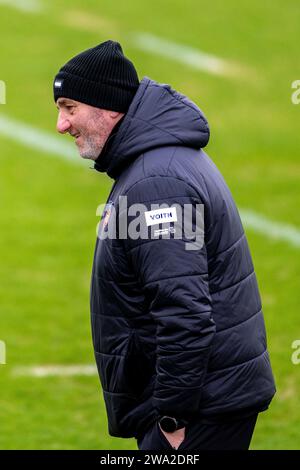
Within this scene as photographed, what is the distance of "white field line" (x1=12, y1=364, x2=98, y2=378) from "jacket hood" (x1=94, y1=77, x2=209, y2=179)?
3489 mm

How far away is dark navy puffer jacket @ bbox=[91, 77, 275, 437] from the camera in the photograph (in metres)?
4.20

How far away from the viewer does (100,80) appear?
14.5 feet

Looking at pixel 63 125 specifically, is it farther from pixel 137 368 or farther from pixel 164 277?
pixel 137 368

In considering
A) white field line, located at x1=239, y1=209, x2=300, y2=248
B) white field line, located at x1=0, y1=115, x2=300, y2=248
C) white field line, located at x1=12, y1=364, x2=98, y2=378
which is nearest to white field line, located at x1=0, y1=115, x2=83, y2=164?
white field line, located at x1=0, y1=115, x2=300, y2=248

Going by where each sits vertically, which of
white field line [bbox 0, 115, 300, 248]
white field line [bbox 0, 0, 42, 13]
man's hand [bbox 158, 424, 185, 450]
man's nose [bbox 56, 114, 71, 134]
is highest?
white field line [bbox 0, 0, 42, 13]

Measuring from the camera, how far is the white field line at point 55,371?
779cm

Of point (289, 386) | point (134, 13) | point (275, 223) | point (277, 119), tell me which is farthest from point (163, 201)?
point (134, 13)

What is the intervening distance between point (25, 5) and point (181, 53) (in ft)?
6.95

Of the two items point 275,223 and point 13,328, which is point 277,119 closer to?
point 275,223

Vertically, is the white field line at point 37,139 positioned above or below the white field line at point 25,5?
below

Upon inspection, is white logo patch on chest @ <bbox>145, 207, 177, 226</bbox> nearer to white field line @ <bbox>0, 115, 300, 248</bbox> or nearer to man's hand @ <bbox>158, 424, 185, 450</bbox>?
man's hand @ <bbox>158, 424, 185, 450</bbox>

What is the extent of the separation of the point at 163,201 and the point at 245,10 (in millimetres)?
11070

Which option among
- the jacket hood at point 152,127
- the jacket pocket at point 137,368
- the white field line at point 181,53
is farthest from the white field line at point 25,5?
the jacket pocket at point 137,368

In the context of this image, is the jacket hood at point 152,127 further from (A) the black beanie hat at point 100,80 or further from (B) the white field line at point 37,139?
(B) the white field line at point 37,139
